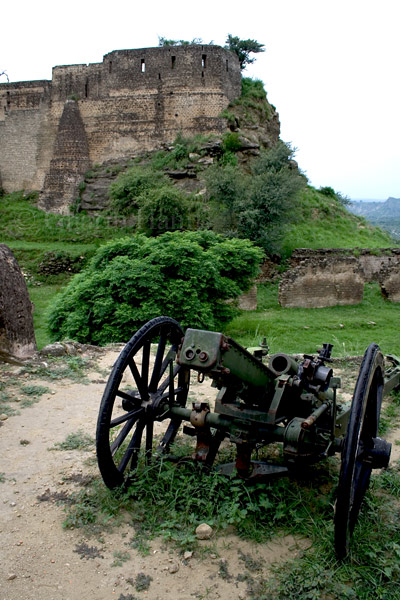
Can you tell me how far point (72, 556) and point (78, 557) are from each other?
0.13 feet

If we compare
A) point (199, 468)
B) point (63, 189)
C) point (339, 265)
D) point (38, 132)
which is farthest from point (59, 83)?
point (199, 468)

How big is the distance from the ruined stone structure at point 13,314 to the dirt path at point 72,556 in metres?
3.06

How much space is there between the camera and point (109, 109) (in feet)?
104

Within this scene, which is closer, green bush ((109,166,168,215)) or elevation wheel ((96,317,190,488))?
elevation wheel ((96,317,190,488))

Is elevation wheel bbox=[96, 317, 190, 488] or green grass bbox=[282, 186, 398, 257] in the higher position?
green grass bbox=[282, 186, 398, 257]

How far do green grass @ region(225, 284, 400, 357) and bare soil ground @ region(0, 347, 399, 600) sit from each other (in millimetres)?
7179

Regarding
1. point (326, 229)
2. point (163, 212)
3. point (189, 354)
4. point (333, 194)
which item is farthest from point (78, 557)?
point (333, 194)

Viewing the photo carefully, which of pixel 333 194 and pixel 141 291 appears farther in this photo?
→ pixel 333 194

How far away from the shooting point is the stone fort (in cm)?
2969

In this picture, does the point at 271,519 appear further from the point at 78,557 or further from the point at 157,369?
the point at 157,369

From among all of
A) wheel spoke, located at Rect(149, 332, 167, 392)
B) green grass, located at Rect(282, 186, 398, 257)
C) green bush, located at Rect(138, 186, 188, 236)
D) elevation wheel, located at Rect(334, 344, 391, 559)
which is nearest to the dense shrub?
green bush, located at Rect(138, 186, 188, 236)

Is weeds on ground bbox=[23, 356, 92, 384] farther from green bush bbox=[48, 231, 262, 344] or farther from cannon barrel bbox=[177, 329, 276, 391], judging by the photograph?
cannon barrel bbox=[177, 329, 276, 391]

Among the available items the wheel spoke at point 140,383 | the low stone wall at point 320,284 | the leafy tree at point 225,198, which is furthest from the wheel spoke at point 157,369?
the leafy tree at point 225,198

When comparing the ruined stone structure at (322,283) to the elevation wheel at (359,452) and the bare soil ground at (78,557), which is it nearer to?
the bare soil ground at (78,557)
